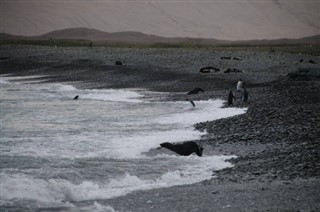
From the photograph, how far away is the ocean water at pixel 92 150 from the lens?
11.6 m

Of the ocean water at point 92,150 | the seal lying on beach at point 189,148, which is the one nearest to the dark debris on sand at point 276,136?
the ocean water at point 92,150

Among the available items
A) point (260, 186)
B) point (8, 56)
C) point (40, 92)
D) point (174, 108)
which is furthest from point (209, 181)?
point (8, 56)

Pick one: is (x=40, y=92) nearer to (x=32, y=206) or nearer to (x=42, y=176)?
(x=42, y=176)

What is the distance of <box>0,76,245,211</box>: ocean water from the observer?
1160cm

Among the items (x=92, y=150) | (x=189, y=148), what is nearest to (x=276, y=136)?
(x=189, y=148)

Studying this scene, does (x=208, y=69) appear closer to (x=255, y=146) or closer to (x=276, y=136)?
(x=276, y=136)

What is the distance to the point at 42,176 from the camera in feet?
43.2

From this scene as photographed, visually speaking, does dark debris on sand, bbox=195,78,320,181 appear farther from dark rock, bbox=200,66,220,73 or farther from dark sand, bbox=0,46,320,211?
dark rock, bbox=200,66,220,73

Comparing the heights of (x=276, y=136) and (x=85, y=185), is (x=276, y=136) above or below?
above

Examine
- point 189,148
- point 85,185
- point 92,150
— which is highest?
point 189,148

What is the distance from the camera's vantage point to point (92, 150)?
664 inches

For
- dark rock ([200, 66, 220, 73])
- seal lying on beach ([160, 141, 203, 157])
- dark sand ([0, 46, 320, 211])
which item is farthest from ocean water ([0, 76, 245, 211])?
dark rock ([200, 66, 220, 73])

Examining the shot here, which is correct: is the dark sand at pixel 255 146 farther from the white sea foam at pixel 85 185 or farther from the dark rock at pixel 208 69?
the dark rock at pixel 208 69

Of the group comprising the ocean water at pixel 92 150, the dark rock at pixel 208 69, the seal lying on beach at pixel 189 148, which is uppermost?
the dark rock at pixel 208 69
